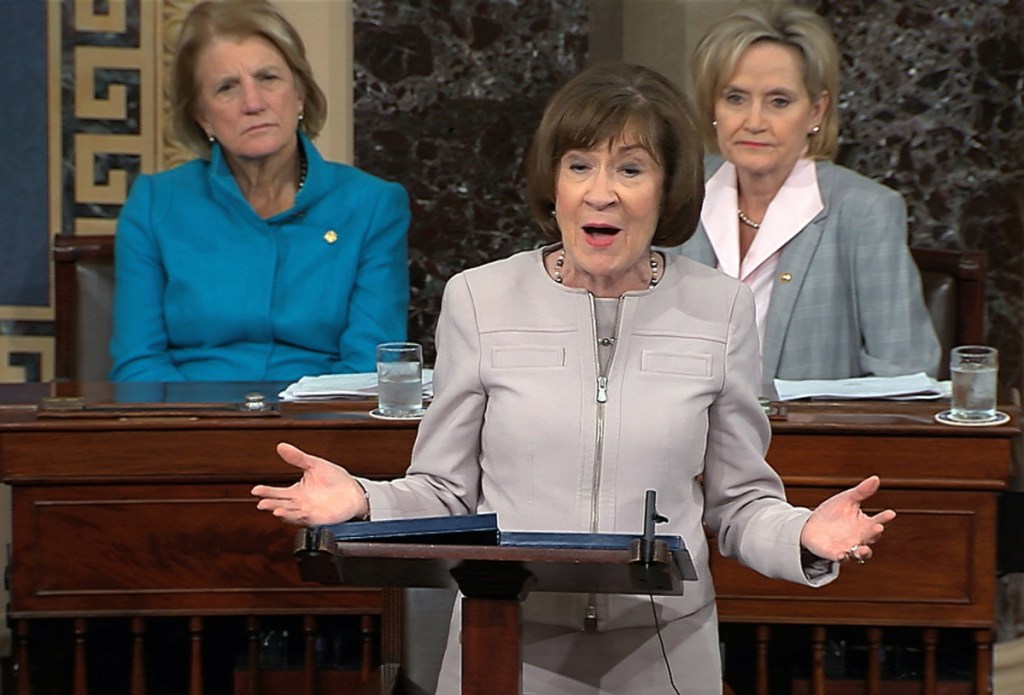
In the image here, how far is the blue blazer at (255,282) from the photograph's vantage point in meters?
3.98

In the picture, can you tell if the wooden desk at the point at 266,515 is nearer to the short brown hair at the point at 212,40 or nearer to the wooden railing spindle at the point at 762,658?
the wooden railing spindle at the point at 762,658

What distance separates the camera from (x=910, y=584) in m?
3.16

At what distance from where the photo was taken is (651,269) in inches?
96.7

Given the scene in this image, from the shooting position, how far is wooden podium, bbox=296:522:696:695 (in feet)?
6.30

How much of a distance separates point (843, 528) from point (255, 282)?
2.14 m

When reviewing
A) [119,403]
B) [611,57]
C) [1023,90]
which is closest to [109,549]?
[119,403]

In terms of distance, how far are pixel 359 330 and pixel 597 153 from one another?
1.69 m

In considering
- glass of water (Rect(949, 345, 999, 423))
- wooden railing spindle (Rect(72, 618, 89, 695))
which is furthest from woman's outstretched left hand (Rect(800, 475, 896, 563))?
wooden railing spindle (Rect(72, 618, 89, 695))

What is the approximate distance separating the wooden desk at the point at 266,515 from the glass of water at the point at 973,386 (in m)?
0.06

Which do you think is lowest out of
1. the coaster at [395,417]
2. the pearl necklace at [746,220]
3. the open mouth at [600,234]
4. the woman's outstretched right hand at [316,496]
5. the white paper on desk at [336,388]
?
the woman's outstretched right hand at [316,496]

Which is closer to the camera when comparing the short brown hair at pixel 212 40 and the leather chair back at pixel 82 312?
the short brown hair at pixel 212 40

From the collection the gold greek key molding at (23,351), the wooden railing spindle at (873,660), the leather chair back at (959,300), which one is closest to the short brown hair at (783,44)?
the leather chair back at (959,300)

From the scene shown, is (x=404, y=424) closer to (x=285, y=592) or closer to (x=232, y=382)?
(x=285, y=592)

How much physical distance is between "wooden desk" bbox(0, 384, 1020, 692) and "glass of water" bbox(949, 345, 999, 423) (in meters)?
0.06
